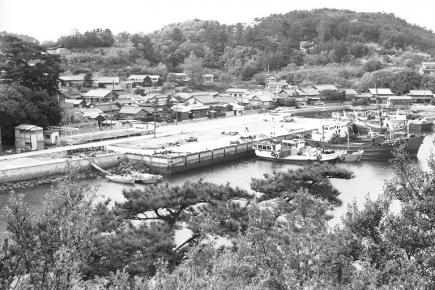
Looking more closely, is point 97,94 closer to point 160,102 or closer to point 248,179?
point 160,102

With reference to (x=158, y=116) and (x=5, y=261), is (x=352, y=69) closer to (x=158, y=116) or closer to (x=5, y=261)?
(x=158, y=116)

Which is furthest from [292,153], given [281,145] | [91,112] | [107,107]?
[107,107]

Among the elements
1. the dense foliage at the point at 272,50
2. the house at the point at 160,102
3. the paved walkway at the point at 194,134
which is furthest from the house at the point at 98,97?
the dense foliage at the point at 272,50

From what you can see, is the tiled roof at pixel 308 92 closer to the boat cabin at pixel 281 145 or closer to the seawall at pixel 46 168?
the boat cabin at pixel 281 145

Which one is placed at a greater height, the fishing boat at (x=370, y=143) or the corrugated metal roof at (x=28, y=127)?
the corrugated metal roof at (x=28, y=127)

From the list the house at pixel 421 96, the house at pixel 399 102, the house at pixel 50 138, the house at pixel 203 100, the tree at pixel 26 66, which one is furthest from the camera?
the house at pixel 421 96

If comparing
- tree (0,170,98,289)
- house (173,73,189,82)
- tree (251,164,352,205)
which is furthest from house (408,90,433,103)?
tree (0,170,98,289)
